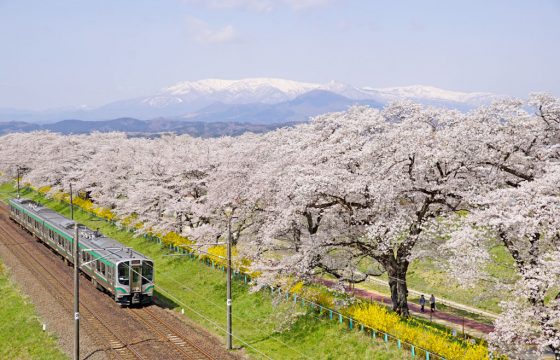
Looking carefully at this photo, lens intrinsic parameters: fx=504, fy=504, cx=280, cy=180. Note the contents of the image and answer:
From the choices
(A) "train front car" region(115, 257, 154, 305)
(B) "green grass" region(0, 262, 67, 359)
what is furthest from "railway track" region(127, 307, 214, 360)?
(B) "green grass" region(0, 262, 67, 359)

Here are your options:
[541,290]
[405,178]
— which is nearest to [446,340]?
[541,290]

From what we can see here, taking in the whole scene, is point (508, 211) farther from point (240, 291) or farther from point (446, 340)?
point (240, 291)

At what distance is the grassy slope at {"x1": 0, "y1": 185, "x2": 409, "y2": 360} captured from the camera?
24.0 m

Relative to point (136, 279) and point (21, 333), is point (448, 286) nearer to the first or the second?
point (136, 279)

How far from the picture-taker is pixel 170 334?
2653 cm

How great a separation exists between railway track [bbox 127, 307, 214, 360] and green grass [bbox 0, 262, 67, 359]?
483 cm

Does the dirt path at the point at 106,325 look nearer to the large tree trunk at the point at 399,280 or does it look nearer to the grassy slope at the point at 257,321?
the grassy slope at the point at 257,321

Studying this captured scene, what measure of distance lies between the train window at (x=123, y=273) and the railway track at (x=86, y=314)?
2.45 meters

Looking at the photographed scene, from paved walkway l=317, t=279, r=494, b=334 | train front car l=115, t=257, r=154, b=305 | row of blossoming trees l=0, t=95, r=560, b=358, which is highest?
row of blossoming trees l=0, t=95, r=560, b=358

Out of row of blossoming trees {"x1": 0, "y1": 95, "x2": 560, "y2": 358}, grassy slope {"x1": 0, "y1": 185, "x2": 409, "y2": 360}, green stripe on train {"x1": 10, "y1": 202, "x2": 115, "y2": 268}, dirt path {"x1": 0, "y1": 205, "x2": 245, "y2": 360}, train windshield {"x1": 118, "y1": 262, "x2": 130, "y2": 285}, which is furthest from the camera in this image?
green stripe on train {"x1": 10, "y1": 202, "x2": 115, "y2": 268}

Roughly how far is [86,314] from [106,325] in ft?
8.54

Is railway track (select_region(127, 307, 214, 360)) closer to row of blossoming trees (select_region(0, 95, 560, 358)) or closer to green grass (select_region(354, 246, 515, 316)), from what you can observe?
row of blossoming trees (select_region(0, 95, 560, 358))

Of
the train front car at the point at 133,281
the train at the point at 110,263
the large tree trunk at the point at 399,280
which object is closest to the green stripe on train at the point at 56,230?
the train at the point at 110,263

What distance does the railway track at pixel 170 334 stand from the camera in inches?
947
